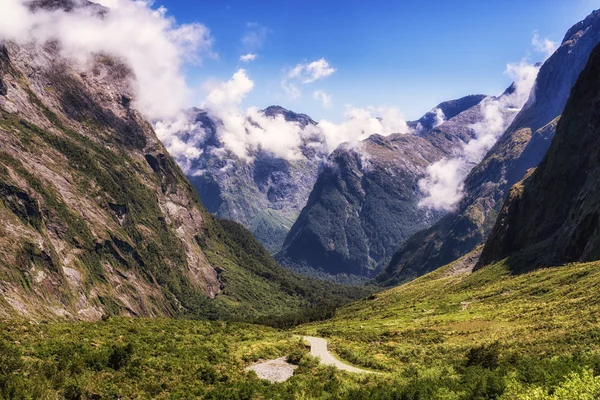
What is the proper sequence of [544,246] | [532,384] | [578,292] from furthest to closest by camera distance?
[544,246], [578,292], [532,384]

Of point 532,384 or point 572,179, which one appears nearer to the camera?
point 532,384

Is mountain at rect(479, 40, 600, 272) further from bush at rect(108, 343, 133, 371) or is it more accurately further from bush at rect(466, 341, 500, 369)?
bush at rect(108, 343, 133, 371)

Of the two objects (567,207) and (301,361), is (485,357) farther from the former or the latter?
(567,207)

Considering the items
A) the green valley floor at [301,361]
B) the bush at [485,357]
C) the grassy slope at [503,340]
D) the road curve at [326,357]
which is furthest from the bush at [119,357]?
the bush at [485,357]

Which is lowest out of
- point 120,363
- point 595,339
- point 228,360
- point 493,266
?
point 493,266

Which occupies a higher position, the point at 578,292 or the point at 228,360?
the point at 228,360

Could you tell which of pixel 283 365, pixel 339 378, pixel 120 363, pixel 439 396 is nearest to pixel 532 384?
pixel 439 396

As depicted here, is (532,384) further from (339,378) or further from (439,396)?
(339,378)

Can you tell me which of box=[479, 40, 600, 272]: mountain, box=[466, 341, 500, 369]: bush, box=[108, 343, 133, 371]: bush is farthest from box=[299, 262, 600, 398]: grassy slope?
box=[479, 40, 600, 272]: mountain
